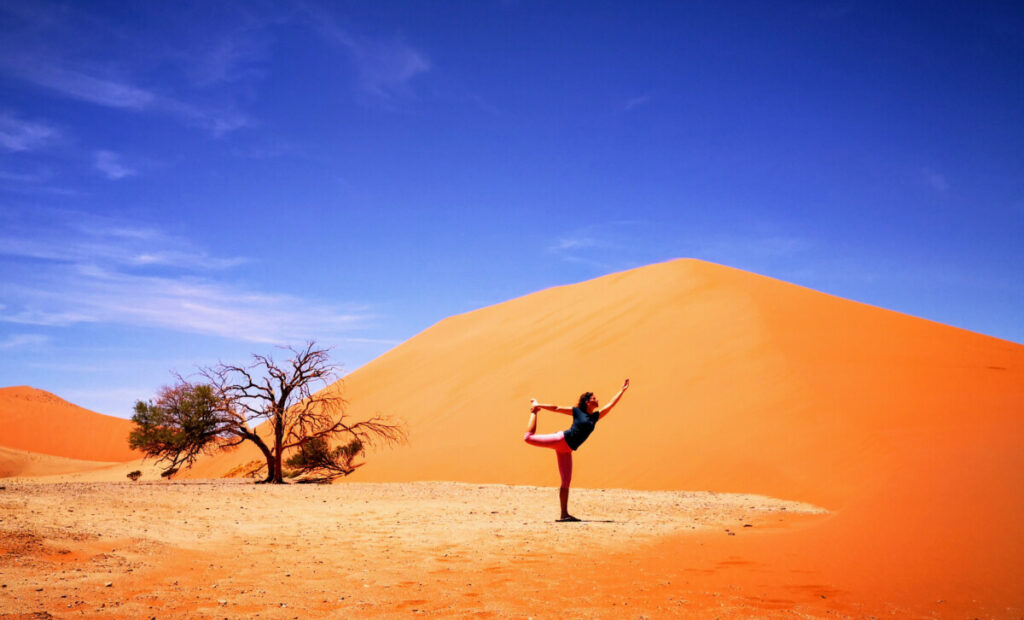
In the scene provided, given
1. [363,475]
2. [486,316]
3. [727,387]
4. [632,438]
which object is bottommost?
[363,475]

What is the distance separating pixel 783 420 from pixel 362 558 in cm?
1122

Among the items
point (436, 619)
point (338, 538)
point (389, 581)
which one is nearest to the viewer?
point (436, 619)

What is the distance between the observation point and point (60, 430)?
53.8 meters

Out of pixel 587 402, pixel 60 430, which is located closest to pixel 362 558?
pixel 587 402

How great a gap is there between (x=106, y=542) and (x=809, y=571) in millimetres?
6927

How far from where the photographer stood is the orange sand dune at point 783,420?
626 cm

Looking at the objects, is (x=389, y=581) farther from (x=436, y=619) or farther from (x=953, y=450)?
(x=953, y=450)

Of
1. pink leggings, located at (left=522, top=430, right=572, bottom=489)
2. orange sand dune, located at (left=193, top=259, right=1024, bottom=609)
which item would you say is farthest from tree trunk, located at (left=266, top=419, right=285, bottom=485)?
pink leggings, located at (left=522, top=430, right=572, bottom=489)

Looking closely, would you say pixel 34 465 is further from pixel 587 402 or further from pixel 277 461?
pixel 587 402

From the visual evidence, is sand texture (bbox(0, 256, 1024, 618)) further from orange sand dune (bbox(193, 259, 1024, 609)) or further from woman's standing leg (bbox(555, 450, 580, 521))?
woman's standing leg (bbox(555, 450, 580, 521))

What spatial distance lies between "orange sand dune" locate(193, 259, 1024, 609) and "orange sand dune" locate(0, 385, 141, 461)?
29.9 meters

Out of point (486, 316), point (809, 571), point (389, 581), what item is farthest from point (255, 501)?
point (486, 316)

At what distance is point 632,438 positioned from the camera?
1625cm

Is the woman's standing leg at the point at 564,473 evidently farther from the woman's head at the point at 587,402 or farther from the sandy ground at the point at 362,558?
the woman's head at the point at 587,402
